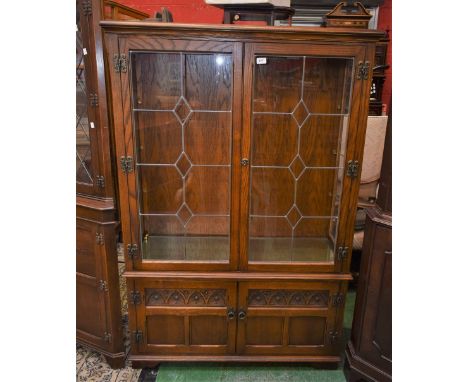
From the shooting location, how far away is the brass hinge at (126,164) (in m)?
1.51

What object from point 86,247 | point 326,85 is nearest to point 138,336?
point 86,247

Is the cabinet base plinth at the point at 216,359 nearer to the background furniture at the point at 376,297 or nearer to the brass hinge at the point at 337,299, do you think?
the background furniture at the point at 376,297

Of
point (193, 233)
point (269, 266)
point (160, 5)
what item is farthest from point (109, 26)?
point (160, 5)

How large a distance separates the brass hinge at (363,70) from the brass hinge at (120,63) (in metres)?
0.96

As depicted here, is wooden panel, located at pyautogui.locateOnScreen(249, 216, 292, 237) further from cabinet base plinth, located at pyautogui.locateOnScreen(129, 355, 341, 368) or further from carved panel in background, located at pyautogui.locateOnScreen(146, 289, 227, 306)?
cabinet base plinth, located at pyautogui.locateOnScreen(129, 355, 341, 368)

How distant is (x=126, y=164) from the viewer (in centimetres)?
151

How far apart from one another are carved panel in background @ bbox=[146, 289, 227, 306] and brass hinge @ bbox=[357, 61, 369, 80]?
116 centimetres

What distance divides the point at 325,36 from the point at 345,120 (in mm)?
363

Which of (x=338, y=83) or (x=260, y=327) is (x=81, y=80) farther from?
(x=260, y=327)

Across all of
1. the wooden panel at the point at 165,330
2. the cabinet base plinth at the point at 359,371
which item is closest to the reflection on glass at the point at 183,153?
the wooden panel at the point at 165,330

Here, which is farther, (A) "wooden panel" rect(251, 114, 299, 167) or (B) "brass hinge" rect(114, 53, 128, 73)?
(A) "wooden panel" rect(251, 114, 299, 167)

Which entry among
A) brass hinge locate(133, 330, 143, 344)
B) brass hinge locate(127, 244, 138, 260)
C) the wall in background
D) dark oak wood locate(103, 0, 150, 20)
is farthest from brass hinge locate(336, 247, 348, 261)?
the wall in background

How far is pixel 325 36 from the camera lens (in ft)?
4.55

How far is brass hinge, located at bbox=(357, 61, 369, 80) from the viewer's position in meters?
1.41
